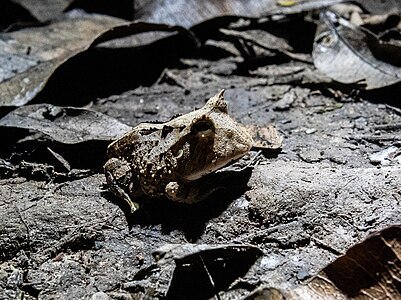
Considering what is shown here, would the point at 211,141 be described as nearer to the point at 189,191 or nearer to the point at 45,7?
the point at 189,191

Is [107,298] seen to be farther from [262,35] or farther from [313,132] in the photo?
[262,35]

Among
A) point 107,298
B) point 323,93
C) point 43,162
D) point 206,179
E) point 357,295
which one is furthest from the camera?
point 323,93

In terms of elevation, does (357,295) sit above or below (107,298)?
above

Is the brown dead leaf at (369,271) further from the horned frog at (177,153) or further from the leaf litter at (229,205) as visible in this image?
the horned frog at (177,153)

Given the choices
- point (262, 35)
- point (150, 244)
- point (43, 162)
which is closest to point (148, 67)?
point (262, 35)

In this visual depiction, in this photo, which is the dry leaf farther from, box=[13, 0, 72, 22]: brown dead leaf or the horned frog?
box=[13, 0, 72, 22]: brown dead leaf

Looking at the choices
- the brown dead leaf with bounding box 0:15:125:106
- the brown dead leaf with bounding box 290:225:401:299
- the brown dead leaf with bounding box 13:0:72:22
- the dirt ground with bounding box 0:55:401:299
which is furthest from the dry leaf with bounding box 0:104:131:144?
the brown dead leaf with bounding box 290:225:401:299

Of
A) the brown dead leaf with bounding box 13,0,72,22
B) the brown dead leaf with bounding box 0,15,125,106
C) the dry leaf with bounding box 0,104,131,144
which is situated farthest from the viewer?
the brown dead leaf with bounding box 13,0,72,22
